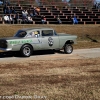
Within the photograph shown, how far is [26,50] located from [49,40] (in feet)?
4.81

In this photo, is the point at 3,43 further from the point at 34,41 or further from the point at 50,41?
the point at 50,41

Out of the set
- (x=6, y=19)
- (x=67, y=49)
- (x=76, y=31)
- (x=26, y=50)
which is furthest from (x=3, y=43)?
(x=6, y=19)

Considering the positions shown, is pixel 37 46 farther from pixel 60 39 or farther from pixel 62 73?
pixel 62 73

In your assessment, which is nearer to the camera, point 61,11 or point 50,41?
point 50,41

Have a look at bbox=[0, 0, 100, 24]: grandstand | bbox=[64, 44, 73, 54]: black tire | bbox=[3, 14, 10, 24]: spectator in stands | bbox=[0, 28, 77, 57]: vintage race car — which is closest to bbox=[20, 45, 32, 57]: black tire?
bbox=[0, 28, 77, 57]: vintage race car

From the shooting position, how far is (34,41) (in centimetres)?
1405

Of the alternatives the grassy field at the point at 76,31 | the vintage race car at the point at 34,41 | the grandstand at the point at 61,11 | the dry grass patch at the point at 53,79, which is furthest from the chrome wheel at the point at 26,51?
the grandstand at the point at 61,11

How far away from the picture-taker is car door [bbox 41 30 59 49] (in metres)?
14.4

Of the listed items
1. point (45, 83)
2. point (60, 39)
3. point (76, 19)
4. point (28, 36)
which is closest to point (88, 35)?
point (76, 19)

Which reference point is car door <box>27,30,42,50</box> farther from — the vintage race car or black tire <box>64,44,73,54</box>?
black tire <box>64,44,73,54</box>

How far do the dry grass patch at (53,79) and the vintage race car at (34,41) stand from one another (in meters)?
2.15

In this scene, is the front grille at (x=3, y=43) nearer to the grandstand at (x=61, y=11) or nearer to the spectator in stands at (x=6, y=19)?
the spectator in stands at (x=6, y=19)

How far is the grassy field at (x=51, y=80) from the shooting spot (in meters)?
6.57

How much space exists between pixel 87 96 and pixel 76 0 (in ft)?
114
